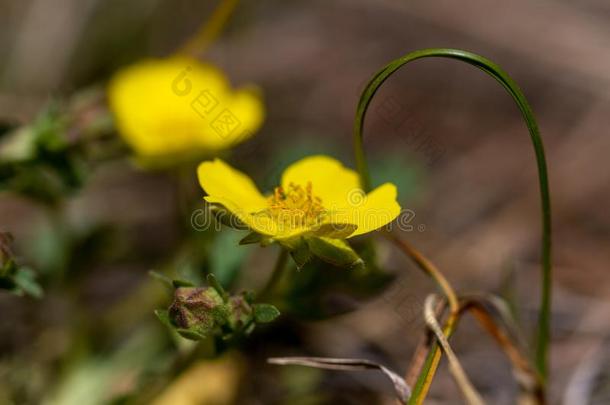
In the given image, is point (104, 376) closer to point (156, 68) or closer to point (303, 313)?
point (303, 313)

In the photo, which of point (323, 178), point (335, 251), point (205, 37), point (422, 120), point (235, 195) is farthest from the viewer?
point (422, 120)

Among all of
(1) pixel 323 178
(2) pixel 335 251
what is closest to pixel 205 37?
(1) pixel 323 178

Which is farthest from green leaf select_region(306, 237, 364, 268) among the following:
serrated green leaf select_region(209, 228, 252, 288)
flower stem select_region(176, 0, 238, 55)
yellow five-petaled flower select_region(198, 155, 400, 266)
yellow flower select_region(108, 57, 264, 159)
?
flower stem select_region(176, 0, 238, 55)

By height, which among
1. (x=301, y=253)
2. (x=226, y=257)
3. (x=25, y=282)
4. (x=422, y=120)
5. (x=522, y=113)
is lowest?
(x=422, y=120)

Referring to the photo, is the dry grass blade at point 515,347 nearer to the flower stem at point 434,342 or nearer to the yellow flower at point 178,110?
the flower stem at point 434,342

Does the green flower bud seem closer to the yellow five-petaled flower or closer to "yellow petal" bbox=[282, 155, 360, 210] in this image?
the yellow five-petaled flower

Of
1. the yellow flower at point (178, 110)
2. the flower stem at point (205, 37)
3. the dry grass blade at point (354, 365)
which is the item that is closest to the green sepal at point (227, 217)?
the dry grass blade at point (354, 365)

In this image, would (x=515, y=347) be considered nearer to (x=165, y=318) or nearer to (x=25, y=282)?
(x=165, y=318)
